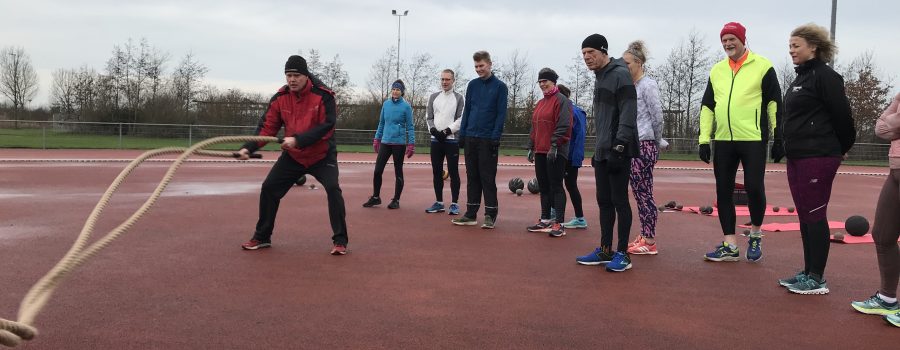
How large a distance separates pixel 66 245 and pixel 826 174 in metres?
6.48

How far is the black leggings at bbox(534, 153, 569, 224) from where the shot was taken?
721cm

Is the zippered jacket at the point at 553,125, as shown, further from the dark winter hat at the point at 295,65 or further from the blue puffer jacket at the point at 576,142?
the dark winter hat at the point at 295,65

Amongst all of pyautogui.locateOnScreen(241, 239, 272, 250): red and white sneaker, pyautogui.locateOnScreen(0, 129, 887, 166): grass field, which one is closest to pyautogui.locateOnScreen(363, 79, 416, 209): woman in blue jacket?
pyautogui.locateOnScreen(241, 239, 272, 250): red and white sneaker

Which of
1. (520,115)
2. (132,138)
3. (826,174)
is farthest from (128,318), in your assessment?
(520,115)

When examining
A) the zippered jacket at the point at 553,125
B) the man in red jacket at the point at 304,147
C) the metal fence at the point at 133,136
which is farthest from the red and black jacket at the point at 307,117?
the metal fence at the point at 133,136

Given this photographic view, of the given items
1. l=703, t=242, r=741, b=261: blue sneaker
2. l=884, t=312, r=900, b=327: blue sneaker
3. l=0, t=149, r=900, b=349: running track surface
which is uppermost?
l=703, t=242, r=741, b=261: blue sneaker

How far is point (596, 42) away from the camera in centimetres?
545

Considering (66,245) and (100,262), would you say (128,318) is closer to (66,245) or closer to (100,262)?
(100,262)

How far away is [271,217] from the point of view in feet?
20.2

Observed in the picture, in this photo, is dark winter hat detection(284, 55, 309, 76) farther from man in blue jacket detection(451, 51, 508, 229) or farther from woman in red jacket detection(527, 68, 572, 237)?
woman in red jacket detection(527, 68, 572, 237)

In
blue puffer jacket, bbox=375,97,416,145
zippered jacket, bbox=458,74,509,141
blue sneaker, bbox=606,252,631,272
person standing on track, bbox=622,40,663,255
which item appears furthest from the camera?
blue puffer jacket, bbox=375,97,416,145

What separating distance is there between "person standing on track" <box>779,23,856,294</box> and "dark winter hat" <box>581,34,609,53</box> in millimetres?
1379

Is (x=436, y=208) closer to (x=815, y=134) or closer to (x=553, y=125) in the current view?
(x=553, y=125)

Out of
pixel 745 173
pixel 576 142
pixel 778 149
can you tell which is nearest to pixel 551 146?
pixel 576 142
